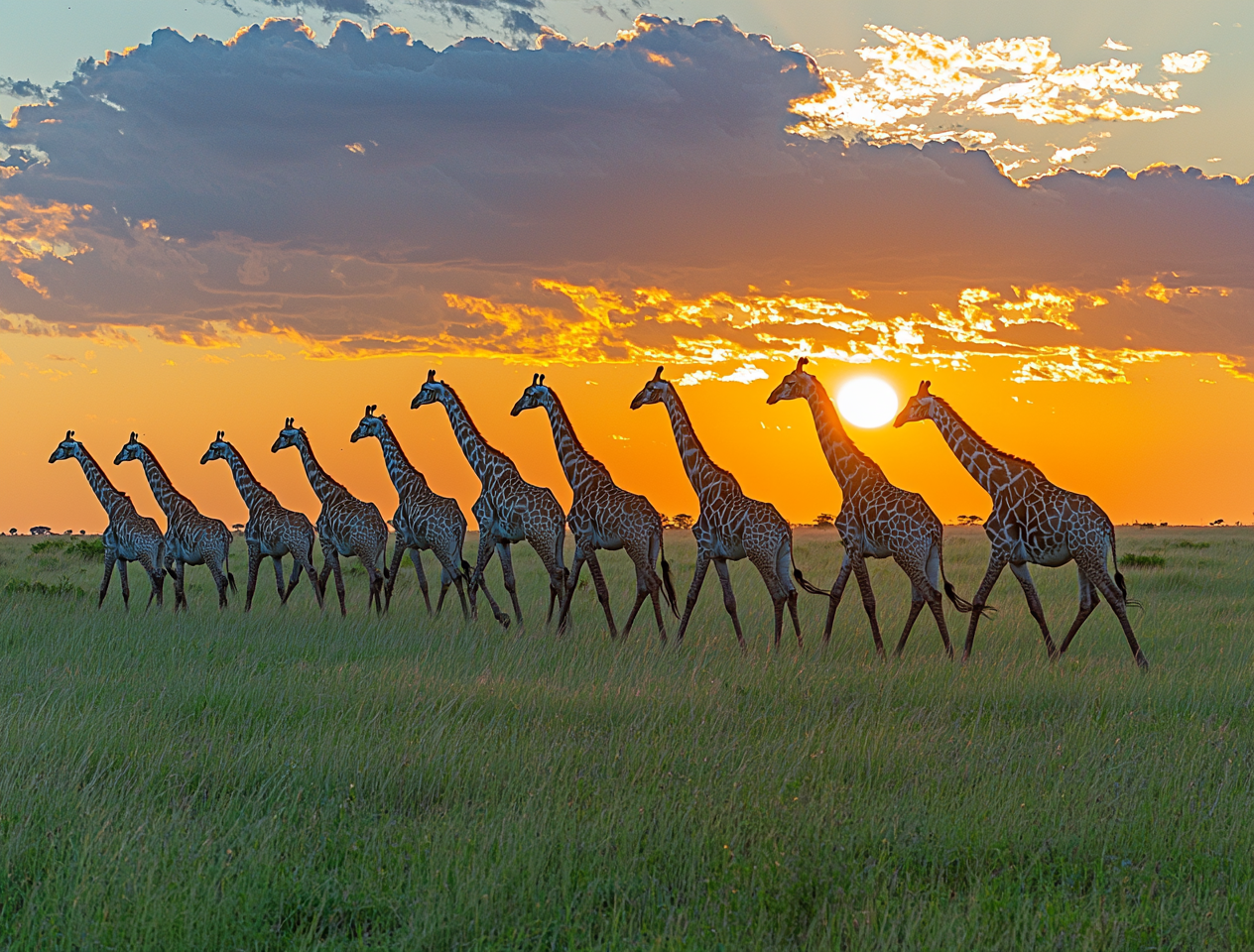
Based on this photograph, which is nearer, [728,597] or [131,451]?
[728,597]

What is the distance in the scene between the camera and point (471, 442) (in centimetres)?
1838

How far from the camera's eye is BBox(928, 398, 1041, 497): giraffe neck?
47.5 ft

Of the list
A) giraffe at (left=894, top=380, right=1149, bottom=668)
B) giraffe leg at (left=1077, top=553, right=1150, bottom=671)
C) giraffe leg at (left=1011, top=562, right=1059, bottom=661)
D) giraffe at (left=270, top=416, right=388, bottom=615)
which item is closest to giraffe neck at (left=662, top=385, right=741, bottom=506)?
giraffe at (left=894, top=380, right=1149, bottom=668)

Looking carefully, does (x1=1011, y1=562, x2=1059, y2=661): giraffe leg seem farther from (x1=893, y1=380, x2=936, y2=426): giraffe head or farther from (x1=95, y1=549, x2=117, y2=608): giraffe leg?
(x1=95, y1=549, x2=117, y2=608): giraffe leg

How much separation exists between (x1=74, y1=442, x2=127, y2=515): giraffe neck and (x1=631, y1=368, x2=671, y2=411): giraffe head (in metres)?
10.3

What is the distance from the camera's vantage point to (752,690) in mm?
10891

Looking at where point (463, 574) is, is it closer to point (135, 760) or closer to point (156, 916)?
point (135, 760)

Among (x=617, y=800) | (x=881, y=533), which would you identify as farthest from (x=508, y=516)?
(x=617, y=800)

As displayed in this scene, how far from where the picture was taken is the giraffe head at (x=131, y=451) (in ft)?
70.0

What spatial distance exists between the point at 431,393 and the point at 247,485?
168 inches

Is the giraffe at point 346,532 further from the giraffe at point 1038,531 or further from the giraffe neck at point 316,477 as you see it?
the giraffe at point 1038,531

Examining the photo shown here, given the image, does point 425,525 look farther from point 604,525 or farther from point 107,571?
point 107,571

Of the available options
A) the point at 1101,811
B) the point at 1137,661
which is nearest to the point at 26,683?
the point at 1101,811

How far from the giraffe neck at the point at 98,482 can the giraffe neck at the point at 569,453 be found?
8.69 meters
